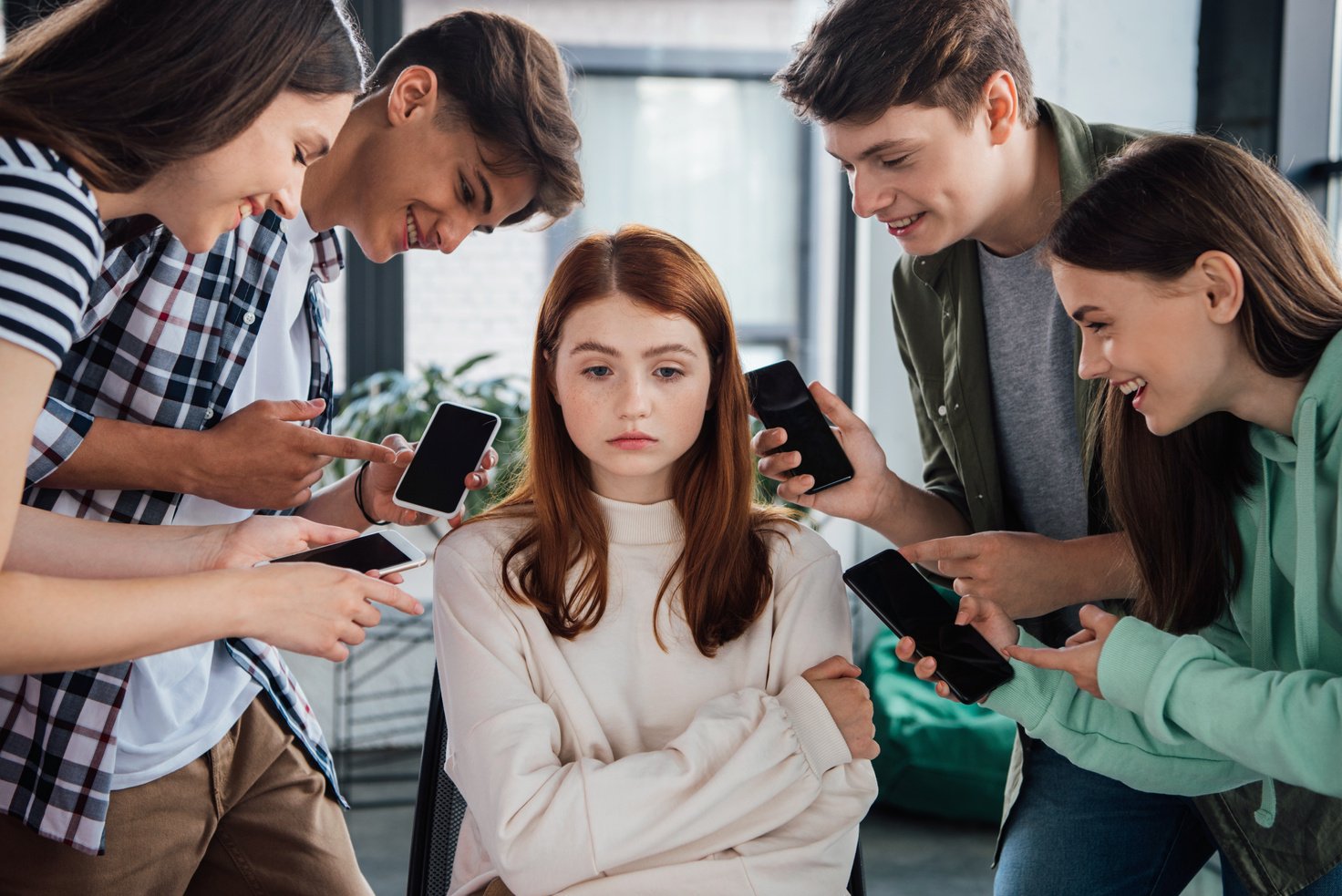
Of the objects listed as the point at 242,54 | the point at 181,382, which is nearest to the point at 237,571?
the point at 181,382

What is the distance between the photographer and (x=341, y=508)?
70.0 inches

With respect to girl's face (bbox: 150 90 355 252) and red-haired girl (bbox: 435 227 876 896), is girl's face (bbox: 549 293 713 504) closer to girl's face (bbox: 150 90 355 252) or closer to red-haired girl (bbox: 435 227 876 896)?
red-haired girl (bbox: 435 227 876 896)

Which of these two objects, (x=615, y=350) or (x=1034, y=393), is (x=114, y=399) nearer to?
(x=615, y=350)

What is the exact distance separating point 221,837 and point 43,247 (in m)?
0.86

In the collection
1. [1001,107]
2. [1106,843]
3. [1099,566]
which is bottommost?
[1106,843]

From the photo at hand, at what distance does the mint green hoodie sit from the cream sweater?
0.26 m

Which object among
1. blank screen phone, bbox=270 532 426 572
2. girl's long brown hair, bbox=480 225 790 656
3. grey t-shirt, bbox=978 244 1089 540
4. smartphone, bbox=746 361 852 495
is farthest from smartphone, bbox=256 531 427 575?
grey t-shirt, bbox=978 244 1089 540

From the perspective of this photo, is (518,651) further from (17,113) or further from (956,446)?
(17,113)

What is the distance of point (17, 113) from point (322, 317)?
0.68 meters

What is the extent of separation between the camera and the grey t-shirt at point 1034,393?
1.69m

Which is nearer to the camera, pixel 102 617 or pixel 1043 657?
pixel 102 617

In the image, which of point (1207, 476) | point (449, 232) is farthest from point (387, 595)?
point (1207, 476)

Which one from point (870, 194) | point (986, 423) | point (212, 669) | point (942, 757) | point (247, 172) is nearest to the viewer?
point (247, 172)

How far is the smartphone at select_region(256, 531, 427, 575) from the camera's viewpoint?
137 cm
